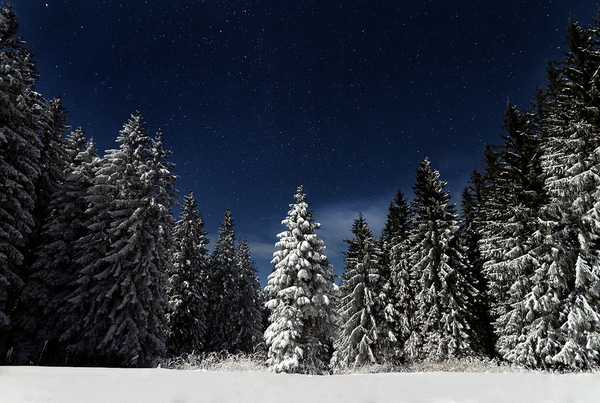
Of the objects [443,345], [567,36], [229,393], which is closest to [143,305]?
[229,393]

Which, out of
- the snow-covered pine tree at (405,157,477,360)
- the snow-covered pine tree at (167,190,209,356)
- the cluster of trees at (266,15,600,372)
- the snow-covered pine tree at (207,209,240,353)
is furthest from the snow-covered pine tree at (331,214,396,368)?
the snow-covered pine tree at (167,190,209,356)

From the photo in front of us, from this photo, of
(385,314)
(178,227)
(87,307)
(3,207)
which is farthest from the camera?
(178,227)

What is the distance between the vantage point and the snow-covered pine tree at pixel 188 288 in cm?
2608

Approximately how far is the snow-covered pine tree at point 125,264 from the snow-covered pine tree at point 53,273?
848mm

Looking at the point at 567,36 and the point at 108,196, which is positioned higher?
the point at 567,36

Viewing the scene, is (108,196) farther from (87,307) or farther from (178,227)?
(178,227)

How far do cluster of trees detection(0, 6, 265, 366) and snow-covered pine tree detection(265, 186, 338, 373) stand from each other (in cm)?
643

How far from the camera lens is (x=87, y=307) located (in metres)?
17.8

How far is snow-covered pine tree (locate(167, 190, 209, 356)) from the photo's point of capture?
2608cm

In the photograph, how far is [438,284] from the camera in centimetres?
2284

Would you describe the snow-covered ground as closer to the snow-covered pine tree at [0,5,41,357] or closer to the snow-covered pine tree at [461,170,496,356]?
the snow-covered pine tree at [0,5,41,357]

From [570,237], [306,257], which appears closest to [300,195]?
[306,257]

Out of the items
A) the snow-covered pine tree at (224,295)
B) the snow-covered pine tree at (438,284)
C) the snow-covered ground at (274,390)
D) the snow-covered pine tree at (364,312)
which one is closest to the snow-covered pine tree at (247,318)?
the snow-covered pine tree at (224,295)

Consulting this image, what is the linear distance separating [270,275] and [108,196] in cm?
1157
